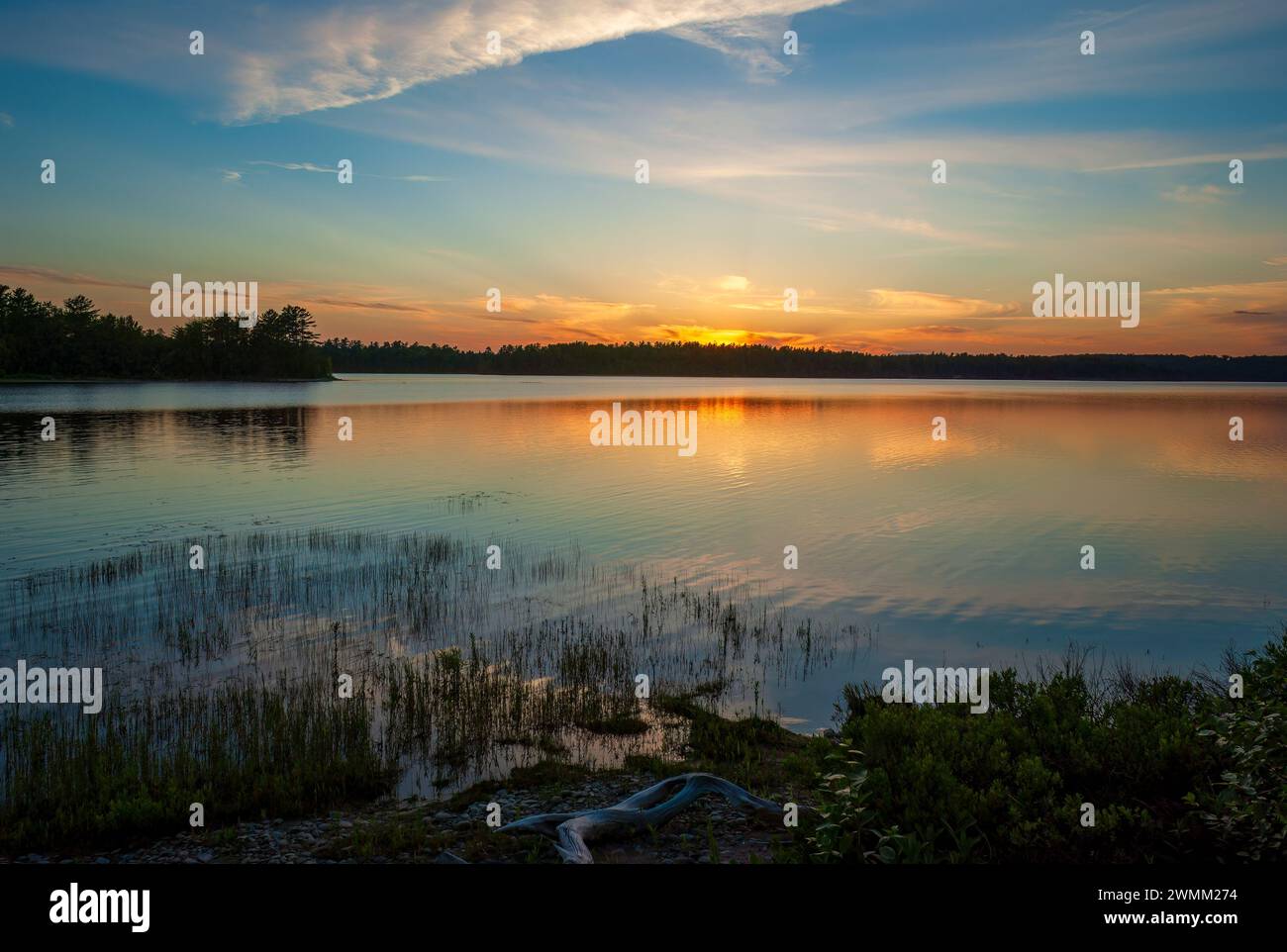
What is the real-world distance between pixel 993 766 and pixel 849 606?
1492 cm

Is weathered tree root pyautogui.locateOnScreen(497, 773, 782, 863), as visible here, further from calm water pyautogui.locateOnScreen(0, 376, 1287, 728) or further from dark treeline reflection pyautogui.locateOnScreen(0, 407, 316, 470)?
dark treeline reflection pyautogui.locateOnScreen(0, 407, 316, 470)

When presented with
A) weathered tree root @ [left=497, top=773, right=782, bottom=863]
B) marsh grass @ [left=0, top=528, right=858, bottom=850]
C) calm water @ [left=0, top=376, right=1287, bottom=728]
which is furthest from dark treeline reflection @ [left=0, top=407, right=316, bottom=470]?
weathered tree root @ [left=497, top=773, right=782, bottom=863]

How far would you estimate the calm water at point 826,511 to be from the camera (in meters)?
21.9

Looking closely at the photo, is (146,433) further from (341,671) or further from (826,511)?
(341,671)

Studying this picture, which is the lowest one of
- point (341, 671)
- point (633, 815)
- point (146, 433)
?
point (341, 671)

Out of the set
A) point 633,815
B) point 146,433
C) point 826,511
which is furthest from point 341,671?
point 146,433

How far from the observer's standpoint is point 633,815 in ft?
32.3

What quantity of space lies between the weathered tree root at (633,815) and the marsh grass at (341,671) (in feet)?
7.81

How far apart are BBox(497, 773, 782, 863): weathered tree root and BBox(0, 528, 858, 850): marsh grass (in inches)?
93.8

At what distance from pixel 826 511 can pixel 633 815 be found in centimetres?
2970

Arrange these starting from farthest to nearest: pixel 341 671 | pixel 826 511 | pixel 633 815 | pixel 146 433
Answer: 1. pixel 146 433
2. pixel 826 511
3. pixel 341 671
4. pixel 633 815

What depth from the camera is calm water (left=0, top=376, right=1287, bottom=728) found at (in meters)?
21.9

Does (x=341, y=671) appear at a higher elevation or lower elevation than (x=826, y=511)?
lower
